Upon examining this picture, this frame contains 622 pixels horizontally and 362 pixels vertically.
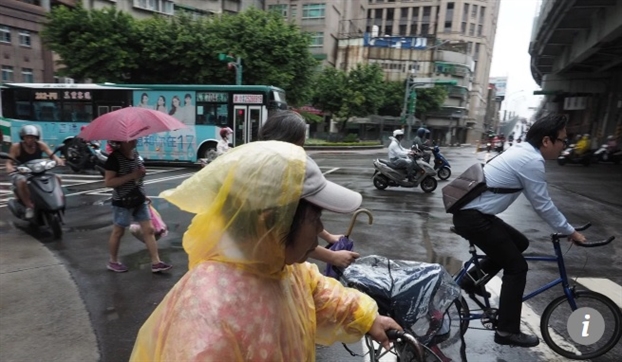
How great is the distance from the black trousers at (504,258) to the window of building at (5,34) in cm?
3521

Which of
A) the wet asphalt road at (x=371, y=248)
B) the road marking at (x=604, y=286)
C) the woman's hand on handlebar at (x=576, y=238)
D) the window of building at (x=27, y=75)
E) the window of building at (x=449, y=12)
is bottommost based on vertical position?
the wet asphalt road at (x=371, y=248)

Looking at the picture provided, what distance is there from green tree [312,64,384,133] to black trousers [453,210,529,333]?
32.2 metres

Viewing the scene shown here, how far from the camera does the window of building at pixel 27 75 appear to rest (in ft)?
96.2

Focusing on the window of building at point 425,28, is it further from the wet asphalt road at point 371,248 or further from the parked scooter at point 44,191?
the parked scooter at point 44,191

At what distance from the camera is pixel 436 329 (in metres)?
1.77

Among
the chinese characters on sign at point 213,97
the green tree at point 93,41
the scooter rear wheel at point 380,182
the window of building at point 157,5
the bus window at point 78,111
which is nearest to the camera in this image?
the scooter rear wheel at point 380,182

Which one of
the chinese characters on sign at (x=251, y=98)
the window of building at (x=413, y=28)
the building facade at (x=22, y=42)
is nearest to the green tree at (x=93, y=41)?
the building facade at (x=22, y=42)

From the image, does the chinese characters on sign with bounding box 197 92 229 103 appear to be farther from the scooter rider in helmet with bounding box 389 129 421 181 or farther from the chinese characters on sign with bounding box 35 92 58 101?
the scooter rider in helmet with bounding box 389 129 421 181

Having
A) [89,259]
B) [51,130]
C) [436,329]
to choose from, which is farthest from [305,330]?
[51,130]

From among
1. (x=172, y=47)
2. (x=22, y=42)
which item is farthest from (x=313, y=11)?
(x=22, y=42)

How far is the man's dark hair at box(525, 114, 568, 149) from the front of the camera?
2771 millimetres

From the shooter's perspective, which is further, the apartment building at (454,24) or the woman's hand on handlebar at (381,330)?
the apartment building at (454,24)

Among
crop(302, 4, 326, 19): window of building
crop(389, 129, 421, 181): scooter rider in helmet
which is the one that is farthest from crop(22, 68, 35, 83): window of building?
crop(389, 129, 421, 181): scooter rider in helmet

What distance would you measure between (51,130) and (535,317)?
16.2m
